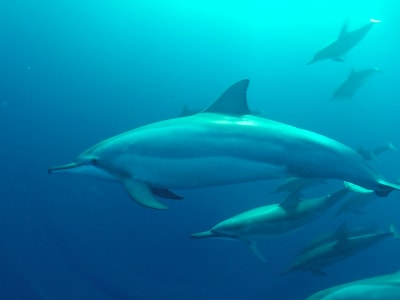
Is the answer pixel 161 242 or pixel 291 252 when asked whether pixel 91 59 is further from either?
pixel 291 252

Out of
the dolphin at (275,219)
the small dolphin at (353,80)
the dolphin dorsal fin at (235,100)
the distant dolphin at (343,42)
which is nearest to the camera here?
the dolphin dorsal fin at (235,100)

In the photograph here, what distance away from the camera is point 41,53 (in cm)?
2316

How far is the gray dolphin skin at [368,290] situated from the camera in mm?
5488

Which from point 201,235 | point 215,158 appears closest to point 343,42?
point 201,235

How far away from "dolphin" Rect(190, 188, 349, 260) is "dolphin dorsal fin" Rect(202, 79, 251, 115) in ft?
8.21

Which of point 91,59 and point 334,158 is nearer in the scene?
point 334,158

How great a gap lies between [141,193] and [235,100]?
1.41m

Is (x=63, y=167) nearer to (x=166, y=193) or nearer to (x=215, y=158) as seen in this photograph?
(x=166, y=193)

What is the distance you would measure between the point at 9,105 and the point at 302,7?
1743 centimetres

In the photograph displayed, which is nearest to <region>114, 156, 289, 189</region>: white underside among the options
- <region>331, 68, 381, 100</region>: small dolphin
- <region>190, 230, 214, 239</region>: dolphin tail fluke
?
<region>190, 230, 214, 239</region>: dolphin tail fluke

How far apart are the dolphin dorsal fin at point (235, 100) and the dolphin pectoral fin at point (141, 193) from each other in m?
1.16

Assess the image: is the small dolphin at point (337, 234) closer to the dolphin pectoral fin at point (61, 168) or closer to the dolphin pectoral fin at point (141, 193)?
the dolphin pectoral fin at point (141, 193)

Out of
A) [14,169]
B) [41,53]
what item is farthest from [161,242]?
[41,53]

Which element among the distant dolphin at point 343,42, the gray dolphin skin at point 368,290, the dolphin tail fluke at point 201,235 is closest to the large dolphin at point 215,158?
the gray dolphin skin at point 368,290
